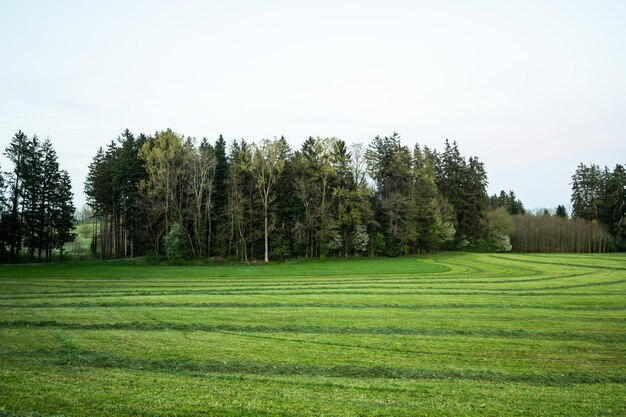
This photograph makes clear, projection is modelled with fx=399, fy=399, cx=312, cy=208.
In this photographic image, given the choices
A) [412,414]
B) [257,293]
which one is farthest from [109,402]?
[257,293]

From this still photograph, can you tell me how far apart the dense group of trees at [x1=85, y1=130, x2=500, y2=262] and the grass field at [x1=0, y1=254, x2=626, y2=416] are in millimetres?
36137

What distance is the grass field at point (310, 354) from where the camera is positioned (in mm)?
8789

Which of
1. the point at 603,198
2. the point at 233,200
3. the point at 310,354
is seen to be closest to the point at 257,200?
the point at 233,200

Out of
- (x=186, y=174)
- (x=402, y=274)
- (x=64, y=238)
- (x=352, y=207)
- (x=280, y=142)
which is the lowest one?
(x=402, y=274)

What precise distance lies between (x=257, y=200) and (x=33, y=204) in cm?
3418

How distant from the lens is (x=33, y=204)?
201 ft

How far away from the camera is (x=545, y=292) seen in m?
29.2

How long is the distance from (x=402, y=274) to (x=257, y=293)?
19.8 meters

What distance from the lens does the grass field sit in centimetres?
879

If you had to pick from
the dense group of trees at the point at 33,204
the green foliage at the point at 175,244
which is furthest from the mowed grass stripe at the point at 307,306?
the dense group of trees at the point at 33,204

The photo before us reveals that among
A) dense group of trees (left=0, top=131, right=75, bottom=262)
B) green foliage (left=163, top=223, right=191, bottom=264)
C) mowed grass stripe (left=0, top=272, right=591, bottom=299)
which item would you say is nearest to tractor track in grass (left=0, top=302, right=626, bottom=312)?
mowed grass stripe (left=0, top=272, right=591, bottom=299)

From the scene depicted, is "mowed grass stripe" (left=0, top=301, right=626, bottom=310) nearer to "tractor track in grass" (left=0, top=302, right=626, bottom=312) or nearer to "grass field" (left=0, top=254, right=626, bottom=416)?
"tractor track in grass" (left=0, top=302, right=626, bottom=312)

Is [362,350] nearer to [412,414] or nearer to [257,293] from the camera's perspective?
[412,414]

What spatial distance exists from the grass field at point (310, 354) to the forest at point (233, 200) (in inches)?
1436
